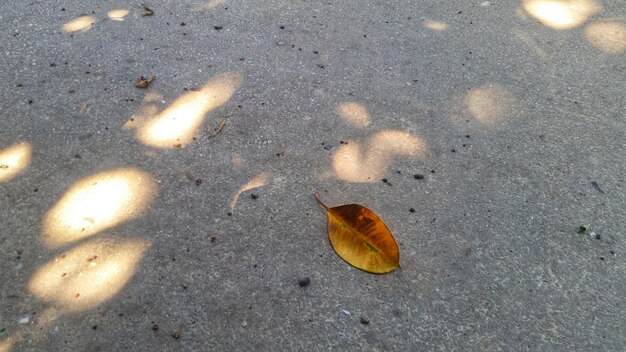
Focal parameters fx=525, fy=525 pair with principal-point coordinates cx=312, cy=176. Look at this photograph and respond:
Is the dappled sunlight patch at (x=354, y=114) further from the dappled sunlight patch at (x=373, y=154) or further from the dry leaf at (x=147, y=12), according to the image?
the dry leaf at (x=147, y=12)

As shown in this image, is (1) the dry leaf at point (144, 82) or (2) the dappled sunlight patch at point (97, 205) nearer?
(2) the dappled sunlight patch at point (97, 205)

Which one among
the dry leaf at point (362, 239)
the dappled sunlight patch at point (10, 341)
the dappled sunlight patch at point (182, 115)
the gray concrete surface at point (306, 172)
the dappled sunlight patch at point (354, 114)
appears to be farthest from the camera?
the dappled sunlight patch at point (354, 114)

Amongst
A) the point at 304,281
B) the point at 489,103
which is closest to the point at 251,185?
the point at 304,281

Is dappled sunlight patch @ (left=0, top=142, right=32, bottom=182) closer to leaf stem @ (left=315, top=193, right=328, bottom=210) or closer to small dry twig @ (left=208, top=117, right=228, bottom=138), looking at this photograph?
small dry twig @ (left=208, top=117, right=228, bottom=138)

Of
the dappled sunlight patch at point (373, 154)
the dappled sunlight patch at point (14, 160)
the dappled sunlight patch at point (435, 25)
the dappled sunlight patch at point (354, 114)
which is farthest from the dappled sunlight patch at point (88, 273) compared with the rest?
the dappled sunlight patch at point (435, 25)

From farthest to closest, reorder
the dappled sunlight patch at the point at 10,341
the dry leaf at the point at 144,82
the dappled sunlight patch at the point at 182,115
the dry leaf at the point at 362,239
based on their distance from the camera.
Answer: the dry leaf at the point at 144,82 → the dappled sunlight patch at the point at 182,115 → the dry leaf at the point at 362,239 → the dappled sunlight patch at the point at 10,341

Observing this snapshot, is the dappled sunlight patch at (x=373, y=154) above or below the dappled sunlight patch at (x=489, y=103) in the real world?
below

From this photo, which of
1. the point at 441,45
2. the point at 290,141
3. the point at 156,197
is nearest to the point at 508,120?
the point at 441,45
